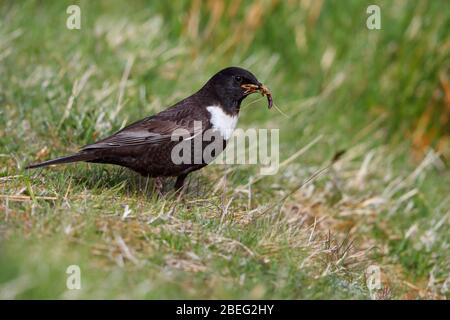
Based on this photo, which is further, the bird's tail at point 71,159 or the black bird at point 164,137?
the black bird at point 164,137

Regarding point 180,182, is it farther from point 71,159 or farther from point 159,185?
point 71,159

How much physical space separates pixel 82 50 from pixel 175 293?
410 cm

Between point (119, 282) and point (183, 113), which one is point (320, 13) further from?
point (119, 282)

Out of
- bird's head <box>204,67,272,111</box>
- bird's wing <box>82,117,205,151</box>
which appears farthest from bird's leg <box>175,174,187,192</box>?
bird's head <box>204,67,272,111</box>

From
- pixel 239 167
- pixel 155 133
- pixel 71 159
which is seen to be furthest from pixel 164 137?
pixel 239 167

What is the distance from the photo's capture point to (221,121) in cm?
509

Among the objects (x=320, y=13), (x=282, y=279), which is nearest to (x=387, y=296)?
(x=282, y=279)

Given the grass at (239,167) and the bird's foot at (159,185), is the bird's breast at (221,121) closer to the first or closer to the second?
the grass at (239,167)

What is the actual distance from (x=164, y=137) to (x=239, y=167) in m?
1.00

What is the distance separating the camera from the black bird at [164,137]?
493 cm

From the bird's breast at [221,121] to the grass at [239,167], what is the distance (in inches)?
15.4

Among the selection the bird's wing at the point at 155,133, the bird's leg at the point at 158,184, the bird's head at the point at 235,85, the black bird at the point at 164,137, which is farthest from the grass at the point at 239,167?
the bird's head at the point at 235,85

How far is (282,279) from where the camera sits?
383cm

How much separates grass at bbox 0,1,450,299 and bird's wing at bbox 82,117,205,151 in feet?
0.93
